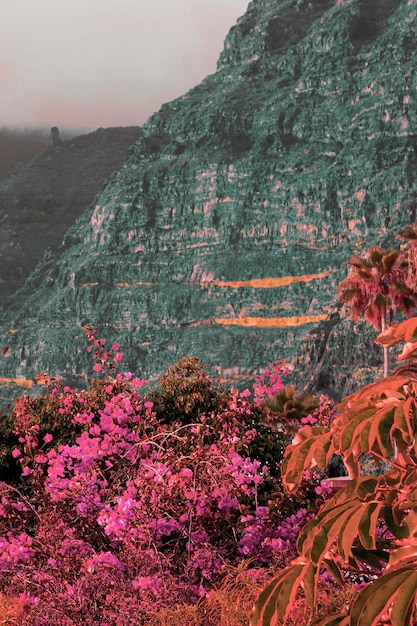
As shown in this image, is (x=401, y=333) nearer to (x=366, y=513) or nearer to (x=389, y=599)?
(x=366, y=513)

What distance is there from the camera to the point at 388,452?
3.23 m

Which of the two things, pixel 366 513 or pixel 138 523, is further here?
pixel 138 523

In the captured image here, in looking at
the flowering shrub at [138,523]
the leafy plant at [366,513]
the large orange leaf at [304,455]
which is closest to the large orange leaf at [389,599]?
the leafy plant at [366,513]

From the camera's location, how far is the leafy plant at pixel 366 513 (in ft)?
8.70

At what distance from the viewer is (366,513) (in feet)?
10.3

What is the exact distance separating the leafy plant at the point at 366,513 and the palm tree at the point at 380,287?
4632 centimetres

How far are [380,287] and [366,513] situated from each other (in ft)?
159

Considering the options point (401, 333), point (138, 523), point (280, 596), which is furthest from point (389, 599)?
point (138, 523)

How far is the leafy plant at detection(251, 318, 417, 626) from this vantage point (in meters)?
2.65

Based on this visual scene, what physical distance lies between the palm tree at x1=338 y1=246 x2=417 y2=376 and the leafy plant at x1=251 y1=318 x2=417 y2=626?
4632 centimetres

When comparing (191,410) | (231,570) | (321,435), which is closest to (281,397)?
(191,410)

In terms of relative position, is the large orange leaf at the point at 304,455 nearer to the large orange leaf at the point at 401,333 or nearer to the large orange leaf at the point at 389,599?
the large orange leaf at the point at 401,333

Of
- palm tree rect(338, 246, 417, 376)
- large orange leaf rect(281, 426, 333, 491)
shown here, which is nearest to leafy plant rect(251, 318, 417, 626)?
large orange leaf rect(281, 426, 333, 491)

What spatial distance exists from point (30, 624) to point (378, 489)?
4959 millimetres
